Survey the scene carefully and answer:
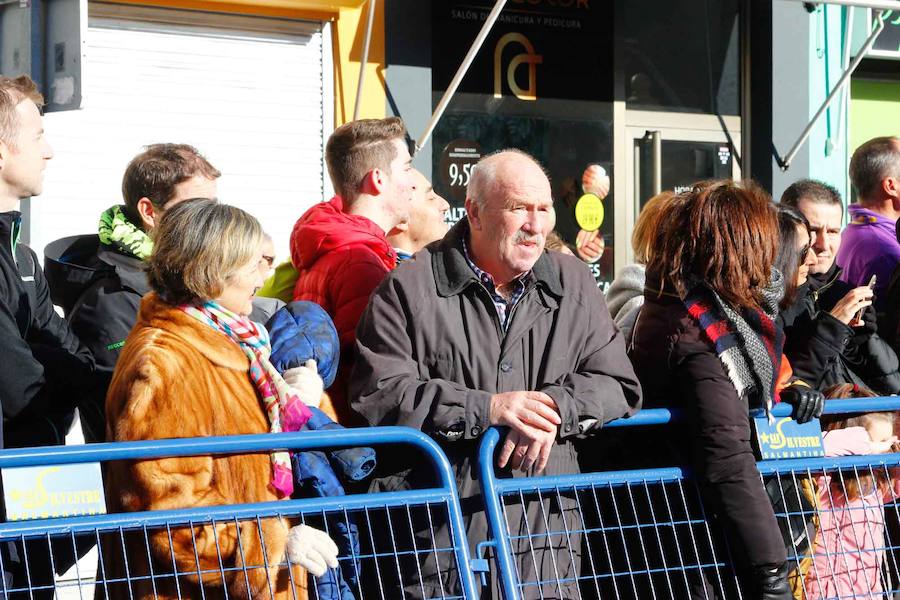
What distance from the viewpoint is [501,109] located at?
28.6 feet

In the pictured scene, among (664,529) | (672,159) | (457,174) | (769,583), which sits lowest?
(769,583)

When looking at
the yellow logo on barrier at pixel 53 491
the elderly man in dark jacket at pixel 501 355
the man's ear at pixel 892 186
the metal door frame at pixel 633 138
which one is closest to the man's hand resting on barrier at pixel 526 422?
the elderly man in dark jacket at pixel 501 355

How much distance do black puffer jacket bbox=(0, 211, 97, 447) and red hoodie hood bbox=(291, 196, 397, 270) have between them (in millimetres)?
839

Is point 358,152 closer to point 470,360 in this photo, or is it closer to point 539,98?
point 470,360

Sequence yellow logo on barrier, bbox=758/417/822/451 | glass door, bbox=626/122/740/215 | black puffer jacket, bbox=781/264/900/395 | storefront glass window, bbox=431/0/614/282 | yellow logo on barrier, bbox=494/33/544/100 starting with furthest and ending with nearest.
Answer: glass door, bbox=626/122/740/215 → yellow logo on barrier, bbox=494/33/544/100 → storefront glass window, bbox=431/0/614/282 → black puffer jacket, bbox=781/264/900/395 → yellow logo on barrier, bbox=758/417/822/451

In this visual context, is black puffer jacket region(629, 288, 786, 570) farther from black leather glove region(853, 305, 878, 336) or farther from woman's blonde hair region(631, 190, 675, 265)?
black leather glove region(853, 305, 878, 336)

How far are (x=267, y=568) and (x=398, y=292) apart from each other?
3.06ft

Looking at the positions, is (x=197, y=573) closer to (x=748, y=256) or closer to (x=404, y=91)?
(x=748, y=256)

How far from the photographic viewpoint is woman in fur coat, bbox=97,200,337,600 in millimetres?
3340

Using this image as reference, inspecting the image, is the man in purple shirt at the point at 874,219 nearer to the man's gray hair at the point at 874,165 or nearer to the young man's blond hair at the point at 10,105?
the man's gray hair at the point at 874,165

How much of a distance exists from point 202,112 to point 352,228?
3855 mm

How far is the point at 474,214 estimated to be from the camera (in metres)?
3.91

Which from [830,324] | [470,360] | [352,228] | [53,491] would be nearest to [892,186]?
[830,324]

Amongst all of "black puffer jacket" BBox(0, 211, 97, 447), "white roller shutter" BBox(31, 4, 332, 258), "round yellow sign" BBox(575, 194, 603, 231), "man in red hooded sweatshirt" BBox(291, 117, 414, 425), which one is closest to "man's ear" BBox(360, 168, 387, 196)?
"man in red hooded sweatshirt" BBox(291, 117, 414, 425)
